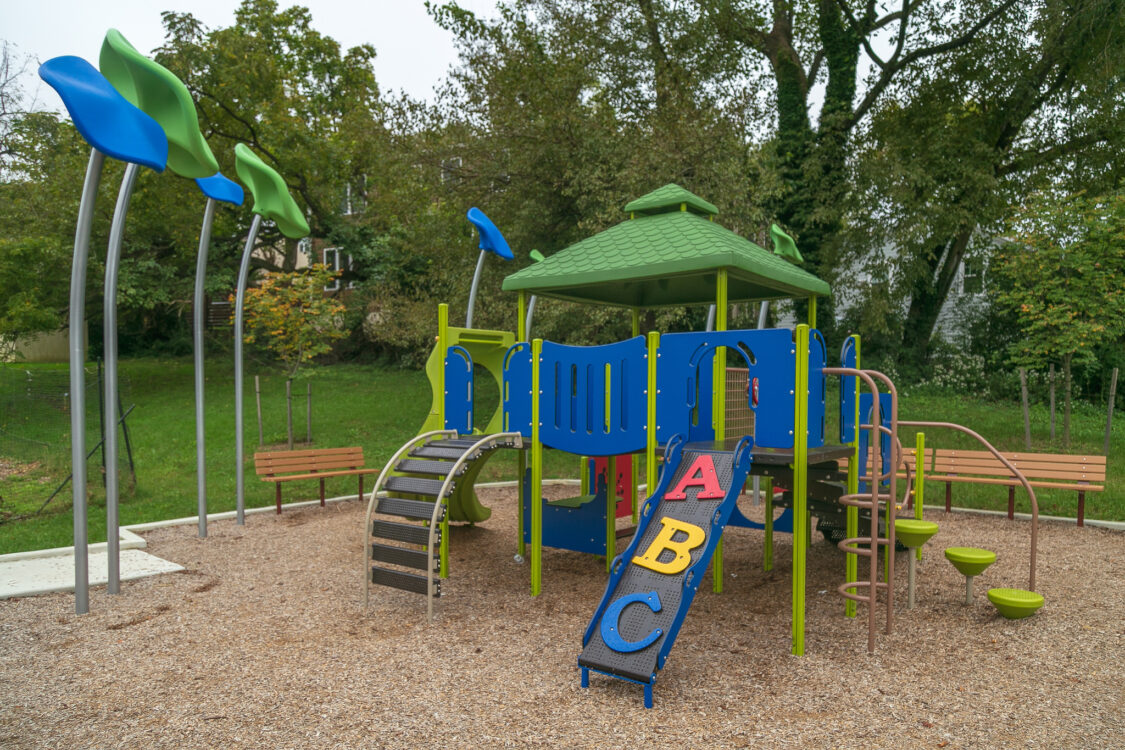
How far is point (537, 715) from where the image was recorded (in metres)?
3.81

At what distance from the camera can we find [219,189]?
7.11 meters

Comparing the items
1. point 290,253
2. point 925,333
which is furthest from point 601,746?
point 290,253

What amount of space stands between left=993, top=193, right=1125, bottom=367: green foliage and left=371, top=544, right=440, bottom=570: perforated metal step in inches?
418

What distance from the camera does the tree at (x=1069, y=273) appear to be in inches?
454

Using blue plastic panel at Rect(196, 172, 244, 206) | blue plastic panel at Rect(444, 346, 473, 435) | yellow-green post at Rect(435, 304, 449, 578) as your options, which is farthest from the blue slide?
blue plastic panel at Rect(196, 172, 244, 206)

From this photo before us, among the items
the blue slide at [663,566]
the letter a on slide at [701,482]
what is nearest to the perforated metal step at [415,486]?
the blue slide at [663,566]

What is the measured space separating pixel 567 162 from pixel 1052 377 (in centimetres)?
905

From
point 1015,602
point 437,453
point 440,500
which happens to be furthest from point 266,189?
point 1015,602

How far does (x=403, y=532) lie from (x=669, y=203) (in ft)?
11.9

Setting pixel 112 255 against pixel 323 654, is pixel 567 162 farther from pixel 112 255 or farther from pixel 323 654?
pixel 323 654

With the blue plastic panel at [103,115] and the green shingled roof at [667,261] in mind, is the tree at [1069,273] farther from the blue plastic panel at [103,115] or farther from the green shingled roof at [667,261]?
the blue plastic panel at [103,115]

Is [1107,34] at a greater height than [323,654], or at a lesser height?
greater

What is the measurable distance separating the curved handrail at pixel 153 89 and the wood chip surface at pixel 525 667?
10.8 ft

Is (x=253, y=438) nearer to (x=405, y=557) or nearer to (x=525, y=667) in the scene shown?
(x=405, y=557)
